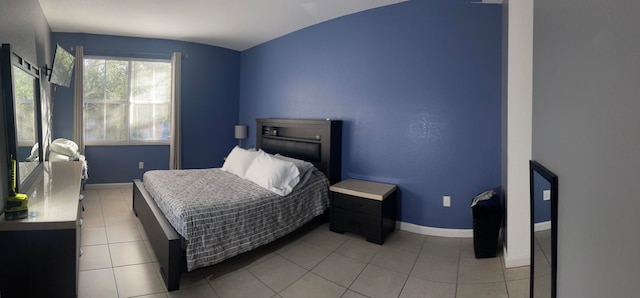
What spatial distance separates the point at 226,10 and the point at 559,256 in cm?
380

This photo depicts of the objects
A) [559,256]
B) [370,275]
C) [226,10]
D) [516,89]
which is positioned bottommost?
[370,275]

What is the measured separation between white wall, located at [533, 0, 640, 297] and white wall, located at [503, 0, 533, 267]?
1.38 m

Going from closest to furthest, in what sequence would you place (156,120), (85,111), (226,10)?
(226,10)
(85,111)
(156,120)

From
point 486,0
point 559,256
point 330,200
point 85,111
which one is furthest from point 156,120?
point 559,256

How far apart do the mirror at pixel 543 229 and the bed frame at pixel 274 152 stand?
6.91 ft

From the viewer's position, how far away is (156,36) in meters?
5.00

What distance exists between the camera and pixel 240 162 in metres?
3.82

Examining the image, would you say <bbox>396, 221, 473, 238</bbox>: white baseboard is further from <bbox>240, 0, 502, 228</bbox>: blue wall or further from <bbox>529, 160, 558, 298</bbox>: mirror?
<bbox>529, 160, 558, 298</bbox>: mirror

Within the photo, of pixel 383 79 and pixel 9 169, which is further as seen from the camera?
pixel 383 79

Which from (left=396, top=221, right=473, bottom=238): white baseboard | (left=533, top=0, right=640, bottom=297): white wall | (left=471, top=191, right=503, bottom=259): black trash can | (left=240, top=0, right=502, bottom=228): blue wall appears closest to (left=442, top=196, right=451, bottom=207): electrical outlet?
(left=240, top=0, right=502, bottom=228): blue wall

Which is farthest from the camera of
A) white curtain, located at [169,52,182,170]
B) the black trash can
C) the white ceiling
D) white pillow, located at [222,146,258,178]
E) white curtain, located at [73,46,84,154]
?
white curtain, located at [169,52,182,170]

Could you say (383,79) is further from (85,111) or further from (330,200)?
(85,111)

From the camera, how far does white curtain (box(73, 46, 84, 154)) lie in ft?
15.4

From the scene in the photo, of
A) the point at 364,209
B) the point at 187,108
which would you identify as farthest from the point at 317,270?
the point at 187,108
